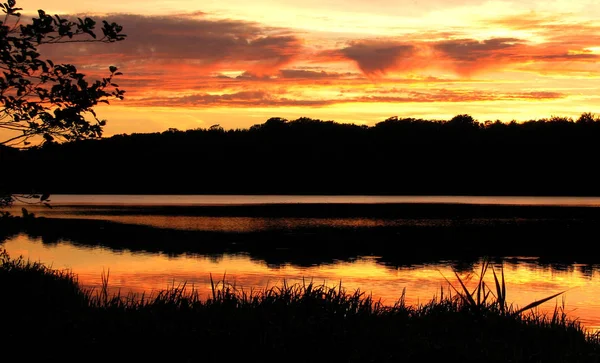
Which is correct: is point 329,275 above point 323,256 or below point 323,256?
above

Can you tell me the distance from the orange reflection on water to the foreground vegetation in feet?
22.6

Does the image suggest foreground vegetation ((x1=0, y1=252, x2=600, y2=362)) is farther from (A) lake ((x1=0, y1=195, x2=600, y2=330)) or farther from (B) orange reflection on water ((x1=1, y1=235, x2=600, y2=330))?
(B) orange reflection on water ((x1=1, y1=235, x2=600, y2=330))

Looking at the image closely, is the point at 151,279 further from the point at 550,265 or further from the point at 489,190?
the point at 489,190

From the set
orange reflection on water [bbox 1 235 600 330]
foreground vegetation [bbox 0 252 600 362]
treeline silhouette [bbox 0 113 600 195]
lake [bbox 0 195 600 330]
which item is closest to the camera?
foreground vegetation [bbox 0 252 600 362]

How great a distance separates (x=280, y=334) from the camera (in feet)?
34.4

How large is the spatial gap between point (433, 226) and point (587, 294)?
31417mm

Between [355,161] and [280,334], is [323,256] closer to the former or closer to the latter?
[280,334]

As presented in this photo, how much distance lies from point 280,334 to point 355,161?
147m

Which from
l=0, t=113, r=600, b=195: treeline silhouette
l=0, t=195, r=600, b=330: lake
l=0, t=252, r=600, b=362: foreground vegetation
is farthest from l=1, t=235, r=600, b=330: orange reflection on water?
l=0, t=113, r=600, b=195: treeline silhouette

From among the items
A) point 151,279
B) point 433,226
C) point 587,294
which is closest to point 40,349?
point 151,279

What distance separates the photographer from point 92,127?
1000cm

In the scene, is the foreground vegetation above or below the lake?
above

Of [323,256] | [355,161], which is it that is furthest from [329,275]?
[355,161]

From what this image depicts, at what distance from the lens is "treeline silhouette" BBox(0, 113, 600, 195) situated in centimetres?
14375
